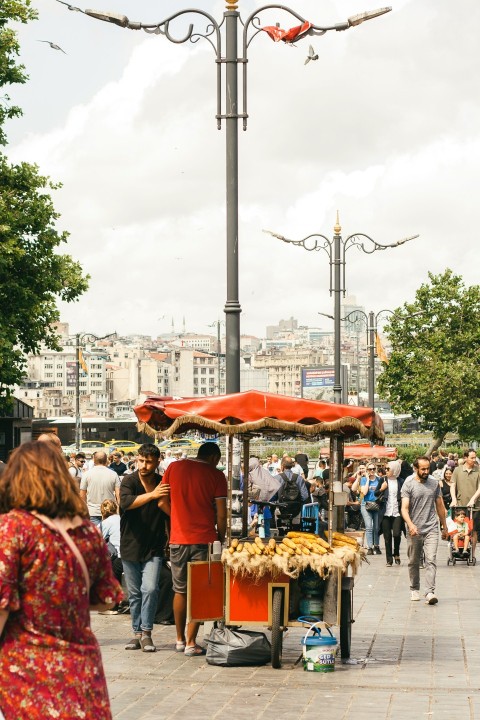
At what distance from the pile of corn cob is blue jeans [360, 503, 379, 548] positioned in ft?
36.5

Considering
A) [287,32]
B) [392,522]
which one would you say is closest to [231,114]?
[287,32]

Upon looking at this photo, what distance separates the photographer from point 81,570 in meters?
4.67

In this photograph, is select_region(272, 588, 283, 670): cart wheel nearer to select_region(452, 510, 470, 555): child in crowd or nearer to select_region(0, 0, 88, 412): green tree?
select_region(452, 510, 470, 555): child in crowd

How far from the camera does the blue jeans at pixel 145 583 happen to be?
11.3 metres

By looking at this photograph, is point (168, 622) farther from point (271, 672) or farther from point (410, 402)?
point (410, 402)

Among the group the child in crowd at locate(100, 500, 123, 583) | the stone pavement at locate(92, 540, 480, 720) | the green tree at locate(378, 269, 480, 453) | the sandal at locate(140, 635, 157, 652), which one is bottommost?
the stone pavement at locate(92, 540, 480, 720)

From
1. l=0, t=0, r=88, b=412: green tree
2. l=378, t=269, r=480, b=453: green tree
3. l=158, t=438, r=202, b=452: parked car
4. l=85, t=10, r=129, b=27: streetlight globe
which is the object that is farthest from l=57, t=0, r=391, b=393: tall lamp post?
l=158, t=438, r=202, b=452: parked car

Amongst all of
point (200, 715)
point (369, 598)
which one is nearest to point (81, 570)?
point (200, 715)

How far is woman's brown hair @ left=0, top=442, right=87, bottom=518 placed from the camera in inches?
181

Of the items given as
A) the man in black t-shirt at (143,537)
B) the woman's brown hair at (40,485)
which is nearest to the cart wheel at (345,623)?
the man in black t-shirt at (143,537)

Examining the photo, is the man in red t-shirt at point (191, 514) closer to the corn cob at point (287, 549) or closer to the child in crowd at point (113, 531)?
the corn cob at point (287, 549)

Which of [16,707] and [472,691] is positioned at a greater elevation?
[16,707]

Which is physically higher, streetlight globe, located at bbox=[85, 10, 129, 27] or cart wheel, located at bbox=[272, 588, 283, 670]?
streetlight globe, located at bbox=[85, 10, 129, 27]

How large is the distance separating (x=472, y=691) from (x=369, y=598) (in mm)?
6409
